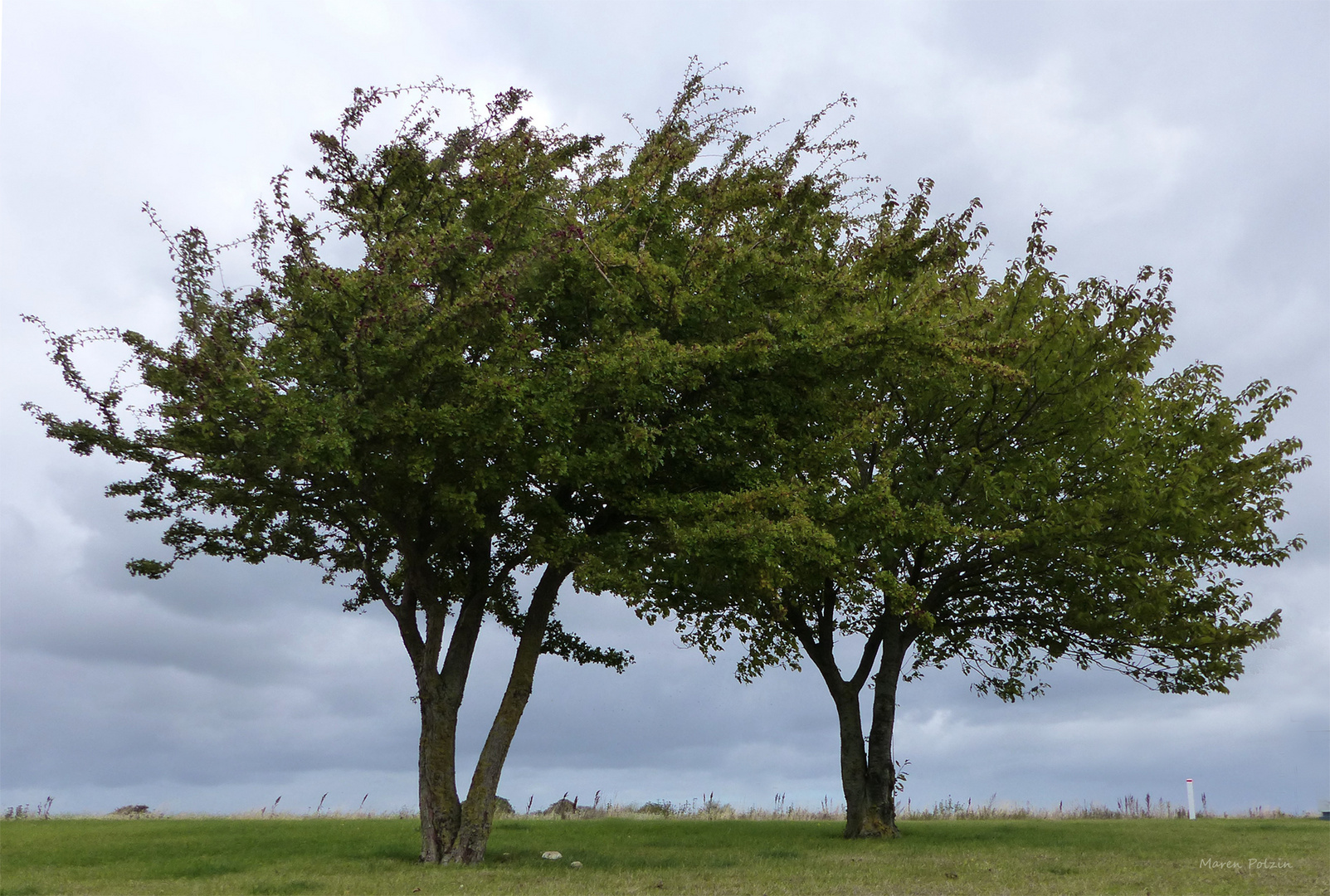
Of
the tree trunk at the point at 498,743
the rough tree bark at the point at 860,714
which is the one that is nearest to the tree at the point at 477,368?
the tree trunk at the point at 498,743

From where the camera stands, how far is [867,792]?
2862 cm

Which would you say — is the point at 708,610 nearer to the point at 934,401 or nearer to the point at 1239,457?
the point at 934,401

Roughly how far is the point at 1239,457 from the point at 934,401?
9109mm

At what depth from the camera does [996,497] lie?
83.4 ft

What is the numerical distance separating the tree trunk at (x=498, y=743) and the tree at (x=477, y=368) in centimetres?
5

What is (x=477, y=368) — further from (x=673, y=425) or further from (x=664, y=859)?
(x=664, y=859)

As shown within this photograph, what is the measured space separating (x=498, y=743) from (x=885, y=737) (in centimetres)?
1283

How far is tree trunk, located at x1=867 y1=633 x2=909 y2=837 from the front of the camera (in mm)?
28484

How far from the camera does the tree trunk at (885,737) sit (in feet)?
93.5

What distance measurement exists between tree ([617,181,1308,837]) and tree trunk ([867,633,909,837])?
2.5 inches

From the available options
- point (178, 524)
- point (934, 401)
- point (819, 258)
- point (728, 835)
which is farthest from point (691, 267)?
point (728, 835)

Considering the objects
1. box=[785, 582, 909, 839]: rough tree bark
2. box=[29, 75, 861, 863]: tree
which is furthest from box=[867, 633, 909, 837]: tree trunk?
box=[29, 75, 861, 863]: tree

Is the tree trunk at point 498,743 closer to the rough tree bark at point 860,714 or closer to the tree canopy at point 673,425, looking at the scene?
the tree canopy at point 673,425

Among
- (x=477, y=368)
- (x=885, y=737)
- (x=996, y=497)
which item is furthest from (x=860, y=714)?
(x=477, y=368)
